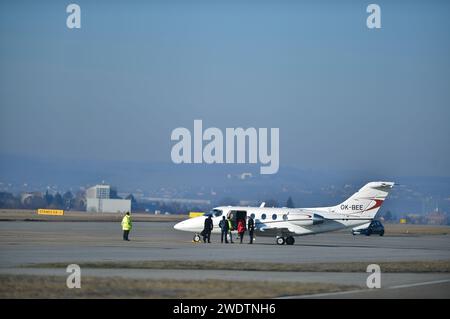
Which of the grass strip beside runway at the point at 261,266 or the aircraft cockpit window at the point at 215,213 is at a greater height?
the aircraft cockpit window at the point at 215,213

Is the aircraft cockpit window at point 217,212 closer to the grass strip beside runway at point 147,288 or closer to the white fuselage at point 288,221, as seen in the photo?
the white fuselage at point 288,221

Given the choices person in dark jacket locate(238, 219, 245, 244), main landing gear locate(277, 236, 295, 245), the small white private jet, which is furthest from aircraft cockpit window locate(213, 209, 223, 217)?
main landing gear locate(277, 236, 295, 245)

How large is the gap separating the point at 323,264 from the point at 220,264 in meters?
4.27

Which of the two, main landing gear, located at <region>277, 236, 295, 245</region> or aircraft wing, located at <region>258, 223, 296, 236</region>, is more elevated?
aircraft wing, located at <region>258, 223, 296, 236</region>

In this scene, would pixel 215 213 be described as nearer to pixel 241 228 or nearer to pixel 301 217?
pixel 241 228

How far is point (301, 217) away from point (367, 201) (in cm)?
450

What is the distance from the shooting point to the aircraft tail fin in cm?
5622

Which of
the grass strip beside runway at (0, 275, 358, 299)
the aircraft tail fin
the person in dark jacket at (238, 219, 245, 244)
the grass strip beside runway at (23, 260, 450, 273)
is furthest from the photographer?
the aircraft tail fin

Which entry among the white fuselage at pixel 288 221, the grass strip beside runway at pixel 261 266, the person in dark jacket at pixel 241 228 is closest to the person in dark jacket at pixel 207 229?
the white fuselage at pixel 288 221

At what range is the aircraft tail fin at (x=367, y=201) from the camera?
56.2m

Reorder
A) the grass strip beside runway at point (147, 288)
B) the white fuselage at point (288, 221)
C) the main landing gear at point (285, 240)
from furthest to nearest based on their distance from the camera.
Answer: the main landing gear at point (285, 240), the white fuselage at point (288, 221), the grass strip beside runway at point (147, 288)

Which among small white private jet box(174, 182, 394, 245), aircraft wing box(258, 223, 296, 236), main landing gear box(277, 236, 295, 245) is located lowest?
main landing gear box(277, 236, 295, 245)

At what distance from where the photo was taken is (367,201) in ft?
186

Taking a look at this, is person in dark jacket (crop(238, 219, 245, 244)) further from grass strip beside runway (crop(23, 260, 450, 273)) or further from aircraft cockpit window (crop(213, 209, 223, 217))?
grass strip beside runway (crop(23, 260, 450, 273))
